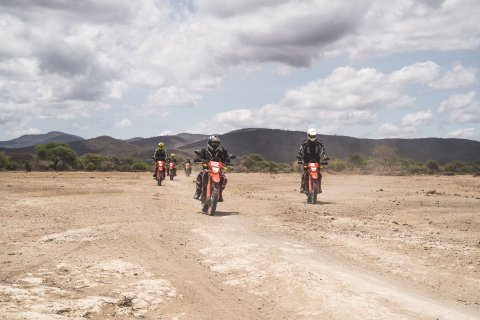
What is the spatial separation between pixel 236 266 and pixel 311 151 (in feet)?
37.7

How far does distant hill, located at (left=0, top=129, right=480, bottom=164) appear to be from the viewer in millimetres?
132000

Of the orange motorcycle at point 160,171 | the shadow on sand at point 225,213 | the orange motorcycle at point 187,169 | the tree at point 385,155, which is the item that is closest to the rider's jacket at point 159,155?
the orange motorcycle at point 160,171

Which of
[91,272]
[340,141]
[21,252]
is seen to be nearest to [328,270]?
[91,272]

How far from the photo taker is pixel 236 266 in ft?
22.7

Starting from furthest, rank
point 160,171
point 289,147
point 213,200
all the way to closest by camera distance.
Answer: point 289,147
point 160,171
point 213,200

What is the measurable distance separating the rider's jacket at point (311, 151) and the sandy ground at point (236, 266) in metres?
5.05

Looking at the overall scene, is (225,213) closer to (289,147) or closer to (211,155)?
(211,155)

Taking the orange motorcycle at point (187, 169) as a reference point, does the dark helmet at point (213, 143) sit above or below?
above

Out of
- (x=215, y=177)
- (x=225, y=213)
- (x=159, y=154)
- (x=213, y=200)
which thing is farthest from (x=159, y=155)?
(x=213, y=200)

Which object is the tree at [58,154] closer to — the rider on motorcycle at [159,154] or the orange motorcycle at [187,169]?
the orange motorcycle at [187,169]

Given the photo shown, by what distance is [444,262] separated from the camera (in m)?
7.66

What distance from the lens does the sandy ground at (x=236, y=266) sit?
5.05 m

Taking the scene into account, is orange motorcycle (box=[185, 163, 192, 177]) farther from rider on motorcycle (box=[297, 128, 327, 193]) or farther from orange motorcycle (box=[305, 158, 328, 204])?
orange motorcycle (box=[305, 158, 328, 204])

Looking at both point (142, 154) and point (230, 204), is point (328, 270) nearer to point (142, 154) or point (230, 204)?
point (230, 204)
